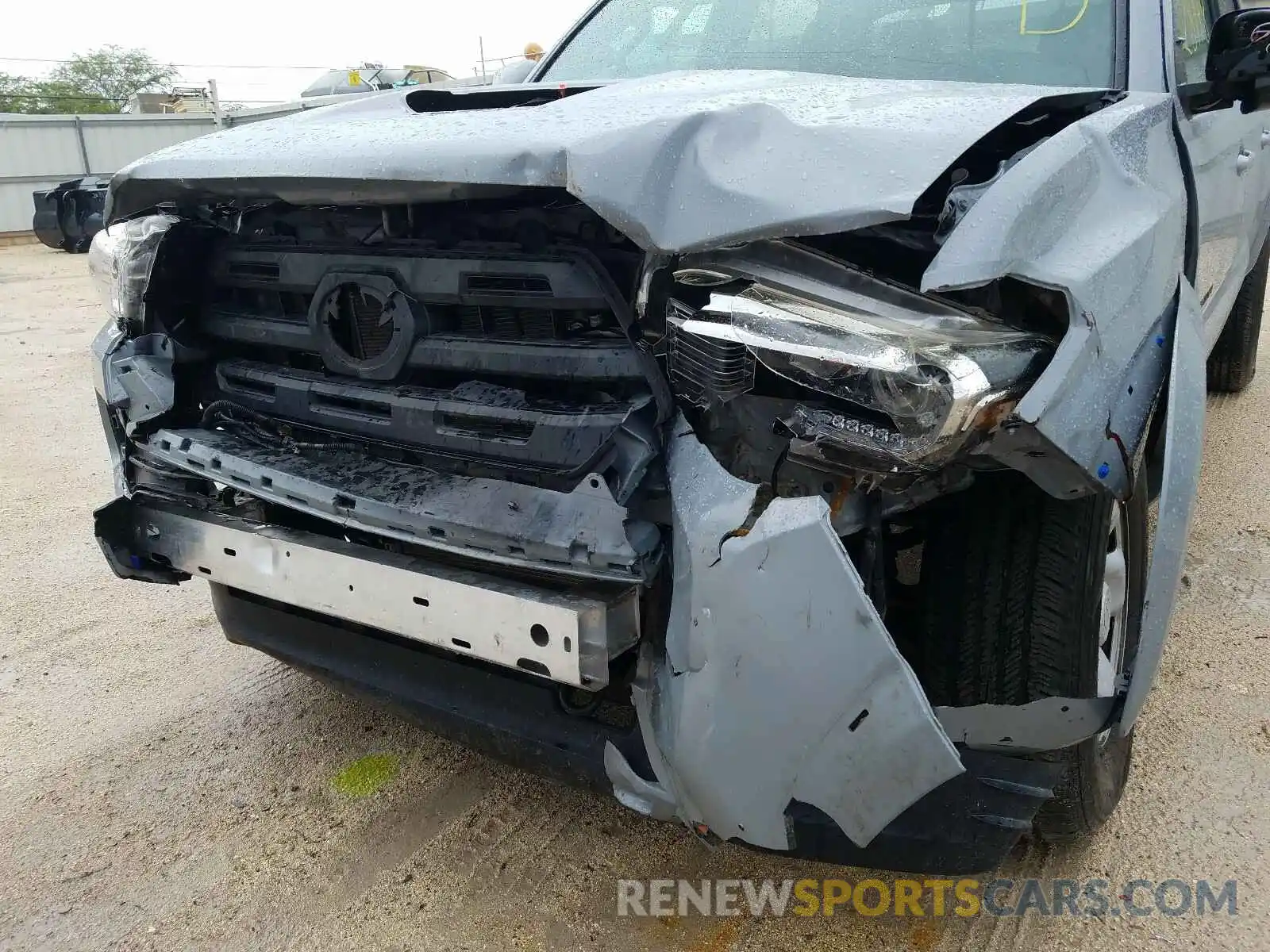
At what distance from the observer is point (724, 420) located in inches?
59.4

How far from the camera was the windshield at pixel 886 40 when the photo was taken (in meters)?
2.27

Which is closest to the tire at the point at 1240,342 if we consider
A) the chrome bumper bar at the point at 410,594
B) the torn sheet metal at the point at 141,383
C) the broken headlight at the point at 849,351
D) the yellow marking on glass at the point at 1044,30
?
the yellow marking on glass at the point at 1044,30

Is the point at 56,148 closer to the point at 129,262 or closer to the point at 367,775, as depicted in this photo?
the point at 129,262

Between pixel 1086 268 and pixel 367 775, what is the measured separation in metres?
1.93

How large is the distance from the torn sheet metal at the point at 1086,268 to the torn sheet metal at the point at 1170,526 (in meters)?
0.05

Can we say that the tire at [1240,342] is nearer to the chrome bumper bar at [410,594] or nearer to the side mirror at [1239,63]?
the side mirror at [1239,63]

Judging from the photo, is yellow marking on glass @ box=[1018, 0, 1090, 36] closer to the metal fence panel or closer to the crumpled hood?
the crumpled hood

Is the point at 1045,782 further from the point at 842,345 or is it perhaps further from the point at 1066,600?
the point at 842,345

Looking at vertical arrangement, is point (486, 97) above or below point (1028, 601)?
above

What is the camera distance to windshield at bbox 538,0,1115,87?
7.43 ft

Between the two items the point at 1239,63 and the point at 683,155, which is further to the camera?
the point at 1239,63

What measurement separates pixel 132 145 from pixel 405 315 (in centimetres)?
1998

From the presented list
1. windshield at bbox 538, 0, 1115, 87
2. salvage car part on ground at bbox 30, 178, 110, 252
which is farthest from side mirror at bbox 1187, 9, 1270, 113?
salvage car part on ground at bbox 30, 178, 110, 252

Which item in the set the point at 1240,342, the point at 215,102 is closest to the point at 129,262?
the point at 1240,342
